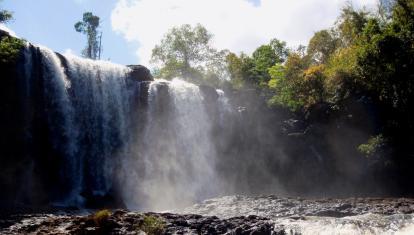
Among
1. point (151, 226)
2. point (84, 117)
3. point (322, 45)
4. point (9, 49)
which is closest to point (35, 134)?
point (84, 117)

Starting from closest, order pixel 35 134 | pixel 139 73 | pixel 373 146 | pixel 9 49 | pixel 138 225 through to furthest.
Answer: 1. pixel 138 225
2. pixel 9 49
3. pixel 35 134
4. pixel 373 146
5. pixel 139 73

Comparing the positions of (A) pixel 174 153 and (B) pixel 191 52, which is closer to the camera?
(A) pixel 174 153

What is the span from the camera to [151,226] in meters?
15.3

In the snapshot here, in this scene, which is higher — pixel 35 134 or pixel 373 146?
pixel 35 134

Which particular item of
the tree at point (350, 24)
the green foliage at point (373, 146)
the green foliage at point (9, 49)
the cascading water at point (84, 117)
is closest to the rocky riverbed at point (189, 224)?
the cascading water at point (84, 117)

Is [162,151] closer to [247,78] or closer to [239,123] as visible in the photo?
[239,123]

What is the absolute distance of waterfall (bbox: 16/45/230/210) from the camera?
3170 centimetres

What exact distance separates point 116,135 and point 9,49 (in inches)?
405

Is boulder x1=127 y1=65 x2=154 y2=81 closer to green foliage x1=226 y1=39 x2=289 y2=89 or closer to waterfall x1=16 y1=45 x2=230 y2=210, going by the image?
waterfall x1=16 y1=45 x2=230 y2=210

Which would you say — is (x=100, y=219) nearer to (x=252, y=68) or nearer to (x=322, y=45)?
(x=252, y=68)

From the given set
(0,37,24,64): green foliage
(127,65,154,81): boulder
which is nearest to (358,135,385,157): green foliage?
(127,65,154,81): boulder

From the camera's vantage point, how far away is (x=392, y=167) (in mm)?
35281

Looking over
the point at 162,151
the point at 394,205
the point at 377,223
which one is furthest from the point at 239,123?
the point at 377,223

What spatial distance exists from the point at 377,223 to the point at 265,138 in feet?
79.8
